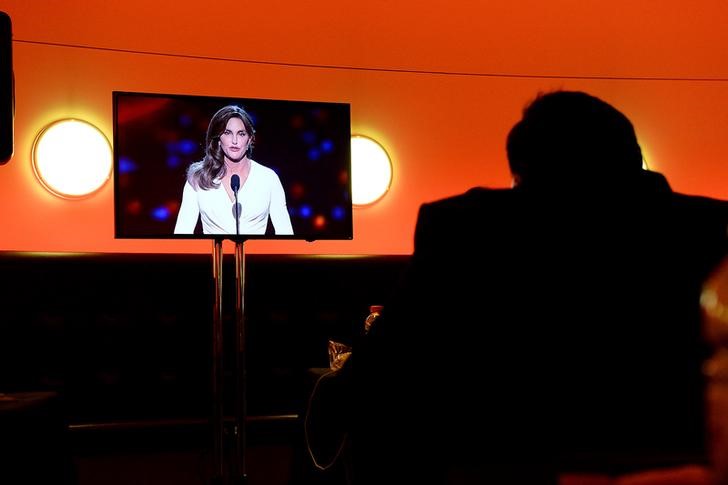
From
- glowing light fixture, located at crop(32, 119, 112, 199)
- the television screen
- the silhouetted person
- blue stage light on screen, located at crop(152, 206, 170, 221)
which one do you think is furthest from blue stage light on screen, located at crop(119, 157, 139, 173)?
the silhouetted person

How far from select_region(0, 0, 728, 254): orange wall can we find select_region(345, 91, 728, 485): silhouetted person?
2035mm

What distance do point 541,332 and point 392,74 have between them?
2.46 m

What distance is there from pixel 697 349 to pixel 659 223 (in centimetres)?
23

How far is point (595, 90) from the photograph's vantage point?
3.56m

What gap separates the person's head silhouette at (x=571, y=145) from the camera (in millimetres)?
1228

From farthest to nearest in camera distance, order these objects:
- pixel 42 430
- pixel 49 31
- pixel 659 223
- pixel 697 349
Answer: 1. pixel 49 31
2. pixel 42 430
3. pixel 659 223
4. pixel 697 349

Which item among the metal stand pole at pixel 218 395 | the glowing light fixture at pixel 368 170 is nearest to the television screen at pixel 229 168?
the metal stand pole at pixel 218 395

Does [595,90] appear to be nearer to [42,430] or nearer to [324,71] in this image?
[324,71]

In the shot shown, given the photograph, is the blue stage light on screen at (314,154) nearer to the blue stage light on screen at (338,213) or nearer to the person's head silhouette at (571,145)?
the blue stage light on screen at (338,213)

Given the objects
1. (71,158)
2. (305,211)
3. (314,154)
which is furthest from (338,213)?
(71,158)

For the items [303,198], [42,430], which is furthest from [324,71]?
[42,430]

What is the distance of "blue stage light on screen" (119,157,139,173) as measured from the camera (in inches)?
100.0

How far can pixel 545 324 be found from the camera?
3.67 feet

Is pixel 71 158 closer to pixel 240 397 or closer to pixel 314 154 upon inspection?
pixel 314 154
